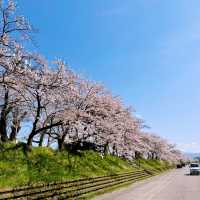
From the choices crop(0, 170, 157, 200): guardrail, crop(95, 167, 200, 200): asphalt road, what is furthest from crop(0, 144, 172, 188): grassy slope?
crop(95, 167, 200, 200): asphalt road

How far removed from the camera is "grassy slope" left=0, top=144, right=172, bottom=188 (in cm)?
2745

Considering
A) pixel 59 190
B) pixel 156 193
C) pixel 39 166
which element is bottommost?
pixel 59 190

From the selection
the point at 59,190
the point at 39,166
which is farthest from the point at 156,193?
the point at 39,166

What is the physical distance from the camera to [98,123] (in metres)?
45.4

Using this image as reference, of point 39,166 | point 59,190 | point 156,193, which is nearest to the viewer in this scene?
point 59,190

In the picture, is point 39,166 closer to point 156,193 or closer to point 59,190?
point 59,190

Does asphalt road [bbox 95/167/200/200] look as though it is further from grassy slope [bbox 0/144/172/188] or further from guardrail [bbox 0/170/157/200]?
grassy slope [bbox 0/144/172/188]

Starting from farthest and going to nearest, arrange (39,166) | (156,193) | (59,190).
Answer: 1. (39,166)
2. (156,193)
3. (59,190)

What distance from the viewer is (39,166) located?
32.6m

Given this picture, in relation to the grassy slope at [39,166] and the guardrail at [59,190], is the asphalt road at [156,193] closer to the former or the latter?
the guardrail at [59,190]

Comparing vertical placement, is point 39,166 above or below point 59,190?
above

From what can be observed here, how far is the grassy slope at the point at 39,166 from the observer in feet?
90.1

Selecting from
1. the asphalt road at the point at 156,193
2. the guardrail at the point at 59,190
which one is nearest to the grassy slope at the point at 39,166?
the guardrail at the point at 59,190

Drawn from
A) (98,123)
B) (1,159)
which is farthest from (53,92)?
(98,123)
